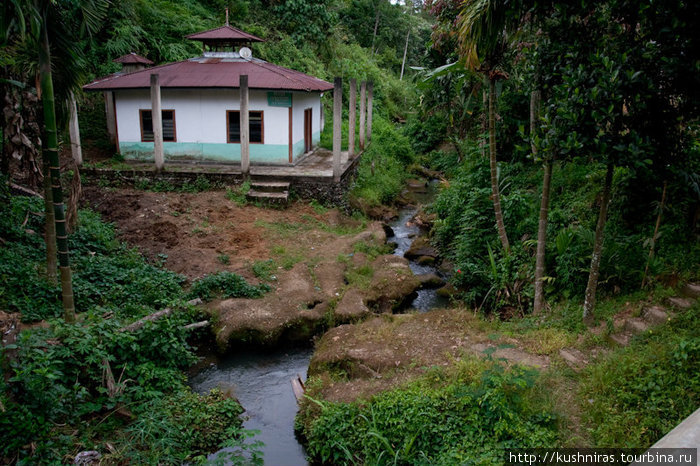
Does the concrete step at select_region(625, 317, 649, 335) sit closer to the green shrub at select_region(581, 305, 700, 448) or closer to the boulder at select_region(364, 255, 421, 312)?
the green shrub at select_region(581, 305, 700, 448)

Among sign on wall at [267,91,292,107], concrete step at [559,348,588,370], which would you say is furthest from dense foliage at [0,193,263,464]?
sign on wall at [267,91,292,107]

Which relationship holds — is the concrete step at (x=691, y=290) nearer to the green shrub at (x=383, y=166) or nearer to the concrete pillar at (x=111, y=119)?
the green shrub at (x=383, y=166)

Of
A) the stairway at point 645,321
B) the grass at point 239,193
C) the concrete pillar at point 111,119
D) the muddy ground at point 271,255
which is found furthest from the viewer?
the concrete pillar at point 111,119

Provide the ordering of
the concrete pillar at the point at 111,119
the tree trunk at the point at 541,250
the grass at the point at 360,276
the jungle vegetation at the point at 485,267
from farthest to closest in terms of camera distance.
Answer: the concrete pillar at the point at 111,119 → the grass at the point at 360,276 → the tree trunk at the point at 541,250 → the jungle vegetation at the point at 485,267

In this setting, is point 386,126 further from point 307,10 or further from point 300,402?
point 300,402

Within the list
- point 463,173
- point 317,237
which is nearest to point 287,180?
point 317,237

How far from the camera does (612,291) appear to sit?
8.48m

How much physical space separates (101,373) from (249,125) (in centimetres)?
1207

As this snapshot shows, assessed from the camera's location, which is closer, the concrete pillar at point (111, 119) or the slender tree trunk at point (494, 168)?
the slender tree trunk at point (494, 168)

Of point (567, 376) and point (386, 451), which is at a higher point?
point (567, 376)

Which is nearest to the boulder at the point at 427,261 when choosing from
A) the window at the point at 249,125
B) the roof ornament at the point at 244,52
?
the window at the point at 249,125

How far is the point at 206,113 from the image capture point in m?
17.5

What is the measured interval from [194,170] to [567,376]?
43.4ft

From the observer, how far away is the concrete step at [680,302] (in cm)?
720
